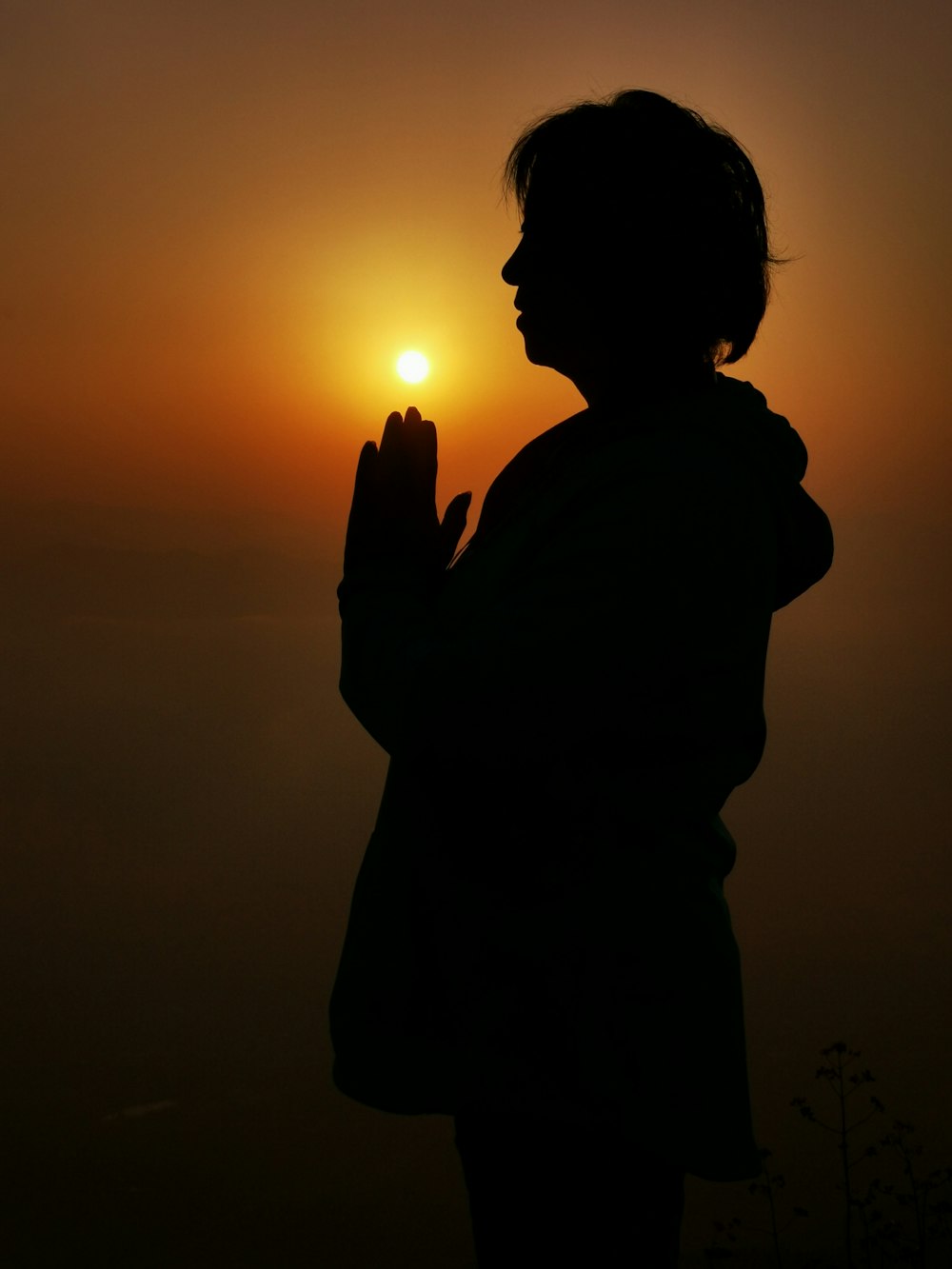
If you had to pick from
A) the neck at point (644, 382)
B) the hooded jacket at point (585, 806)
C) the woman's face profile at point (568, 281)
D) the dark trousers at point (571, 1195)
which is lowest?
the dark trousers at point (571, 1195)

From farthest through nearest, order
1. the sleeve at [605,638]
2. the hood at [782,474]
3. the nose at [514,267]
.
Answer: the nose at [514,267], the hood at [782,474], the sleeve at [605,638]

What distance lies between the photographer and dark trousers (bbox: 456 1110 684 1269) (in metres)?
0.87

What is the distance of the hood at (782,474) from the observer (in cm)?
92

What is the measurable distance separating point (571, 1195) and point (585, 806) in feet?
1.01

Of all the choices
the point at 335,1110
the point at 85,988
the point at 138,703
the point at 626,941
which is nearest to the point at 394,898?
the point at 626,941

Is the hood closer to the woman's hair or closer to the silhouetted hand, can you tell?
the woman's hair

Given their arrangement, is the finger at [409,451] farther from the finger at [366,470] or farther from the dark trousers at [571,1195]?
the dark trousers at [571,1195]

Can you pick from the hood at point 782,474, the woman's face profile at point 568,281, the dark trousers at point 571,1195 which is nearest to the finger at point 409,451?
the woman's face profile at point 568,281

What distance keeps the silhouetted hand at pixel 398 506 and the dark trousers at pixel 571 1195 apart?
0.46 meters

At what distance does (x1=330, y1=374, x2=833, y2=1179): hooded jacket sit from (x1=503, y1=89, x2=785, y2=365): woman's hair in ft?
0.47

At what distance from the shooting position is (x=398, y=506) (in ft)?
3.30

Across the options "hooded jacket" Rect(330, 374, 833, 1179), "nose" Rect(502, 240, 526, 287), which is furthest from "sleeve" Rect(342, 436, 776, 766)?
"nose" Rect(502, 240, 526, 287)

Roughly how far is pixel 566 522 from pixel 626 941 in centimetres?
32

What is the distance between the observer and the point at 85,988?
29.5ft
